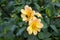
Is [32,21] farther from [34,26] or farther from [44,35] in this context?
[44,35]

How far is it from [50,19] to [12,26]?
1.14 feet

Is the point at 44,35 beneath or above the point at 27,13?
beneath

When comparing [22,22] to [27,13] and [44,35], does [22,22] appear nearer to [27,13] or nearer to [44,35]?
[27,13]

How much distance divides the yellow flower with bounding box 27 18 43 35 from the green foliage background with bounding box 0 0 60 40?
0.13 feet

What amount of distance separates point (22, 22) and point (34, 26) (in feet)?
0.34

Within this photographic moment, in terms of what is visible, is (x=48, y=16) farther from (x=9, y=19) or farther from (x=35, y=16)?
(x=9, y=19)

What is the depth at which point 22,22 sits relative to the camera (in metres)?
1.81

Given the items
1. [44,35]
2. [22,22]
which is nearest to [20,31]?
[22,22]

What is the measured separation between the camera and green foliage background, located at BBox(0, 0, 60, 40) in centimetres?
179

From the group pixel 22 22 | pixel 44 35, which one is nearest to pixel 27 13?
pixel 22 22

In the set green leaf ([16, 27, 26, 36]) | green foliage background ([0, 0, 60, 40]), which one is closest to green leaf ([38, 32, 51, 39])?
Answer: green foliage background ([0, 0, 60, 40])

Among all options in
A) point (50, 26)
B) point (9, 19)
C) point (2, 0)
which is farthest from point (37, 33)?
point (2, 0)

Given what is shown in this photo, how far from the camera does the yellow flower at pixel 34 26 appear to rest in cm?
174

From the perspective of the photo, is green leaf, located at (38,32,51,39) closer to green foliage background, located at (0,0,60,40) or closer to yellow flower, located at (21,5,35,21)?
green foliage background, located at (0,0,60,40)
